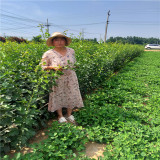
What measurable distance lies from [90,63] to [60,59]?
1628mm

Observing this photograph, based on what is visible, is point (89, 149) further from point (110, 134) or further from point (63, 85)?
point (63, 85)

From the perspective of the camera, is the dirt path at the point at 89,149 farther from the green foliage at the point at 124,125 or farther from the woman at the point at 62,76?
the woman at the point at 62,76

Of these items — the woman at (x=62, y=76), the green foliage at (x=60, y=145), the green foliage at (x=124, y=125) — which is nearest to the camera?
the green foliage at (x=60, y=145)

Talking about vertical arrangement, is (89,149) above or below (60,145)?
below

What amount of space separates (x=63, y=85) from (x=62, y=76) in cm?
19

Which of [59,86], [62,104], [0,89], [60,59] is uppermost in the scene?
[60,59]

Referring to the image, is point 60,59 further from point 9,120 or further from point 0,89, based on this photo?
point 9,120

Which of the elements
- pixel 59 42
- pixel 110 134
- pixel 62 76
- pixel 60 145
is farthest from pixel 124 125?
pixel 59 42

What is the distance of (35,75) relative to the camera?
7.13 feet

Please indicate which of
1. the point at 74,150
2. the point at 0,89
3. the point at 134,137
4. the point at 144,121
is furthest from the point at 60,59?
the point at 144,121

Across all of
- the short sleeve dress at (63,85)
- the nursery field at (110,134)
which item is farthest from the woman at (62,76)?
the nursery field at (110,134)

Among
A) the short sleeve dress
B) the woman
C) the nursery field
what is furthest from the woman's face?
the nursery field

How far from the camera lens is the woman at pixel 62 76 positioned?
2.50 metres

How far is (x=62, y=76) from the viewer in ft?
8.68
